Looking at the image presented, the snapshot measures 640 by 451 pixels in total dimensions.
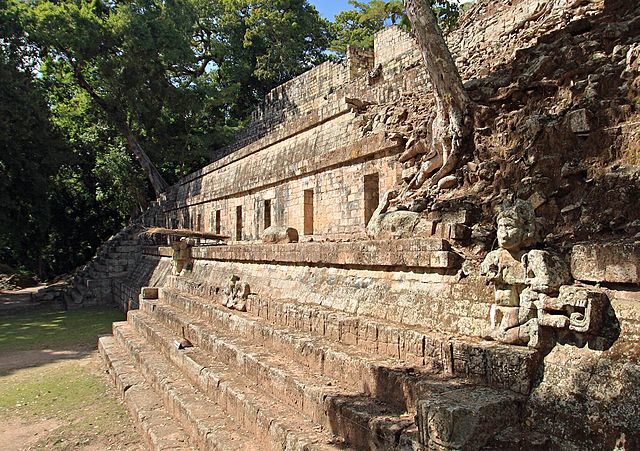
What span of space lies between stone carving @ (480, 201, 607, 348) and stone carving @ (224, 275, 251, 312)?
15.5 feet

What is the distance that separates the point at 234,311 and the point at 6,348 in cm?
772

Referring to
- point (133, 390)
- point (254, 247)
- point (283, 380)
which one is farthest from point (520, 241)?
point (133, 390)

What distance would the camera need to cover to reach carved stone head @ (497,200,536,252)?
3.61 meters

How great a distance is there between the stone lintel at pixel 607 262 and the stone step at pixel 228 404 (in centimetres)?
234

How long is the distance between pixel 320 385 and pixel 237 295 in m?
3.86

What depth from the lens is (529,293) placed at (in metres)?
3.29

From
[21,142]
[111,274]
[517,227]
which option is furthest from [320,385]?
[21,142]

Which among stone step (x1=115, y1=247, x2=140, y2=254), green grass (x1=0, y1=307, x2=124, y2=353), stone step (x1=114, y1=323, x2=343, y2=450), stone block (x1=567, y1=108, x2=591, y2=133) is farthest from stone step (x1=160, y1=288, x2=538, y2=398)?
stone step (x1=115, y1=247, x2=140, y2=254)

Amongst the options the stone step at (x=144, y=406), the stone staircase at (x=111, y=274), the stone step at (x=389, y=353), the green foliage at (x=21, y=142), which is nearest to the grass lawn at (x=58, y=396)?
the stone step at (x=144, y=406)

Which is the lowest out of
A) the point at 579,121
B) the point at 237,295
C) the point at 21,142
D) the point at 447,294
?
the point at 237,295

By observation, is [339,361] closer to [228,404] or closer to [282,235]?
[228,404]

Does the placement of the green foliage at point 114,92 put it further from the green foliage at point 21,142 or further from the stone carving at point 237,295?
the stone carving at point 237,295

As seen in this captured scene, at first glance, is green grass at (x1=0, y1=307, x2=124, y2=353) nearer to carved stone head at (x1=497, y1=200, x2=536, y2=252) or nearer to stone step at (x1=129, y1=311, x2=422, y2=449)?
stone step at (x1=129, y1=311, x2=422, y2=449)

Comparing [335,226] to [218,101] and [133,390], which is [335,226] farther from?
[218,101]
